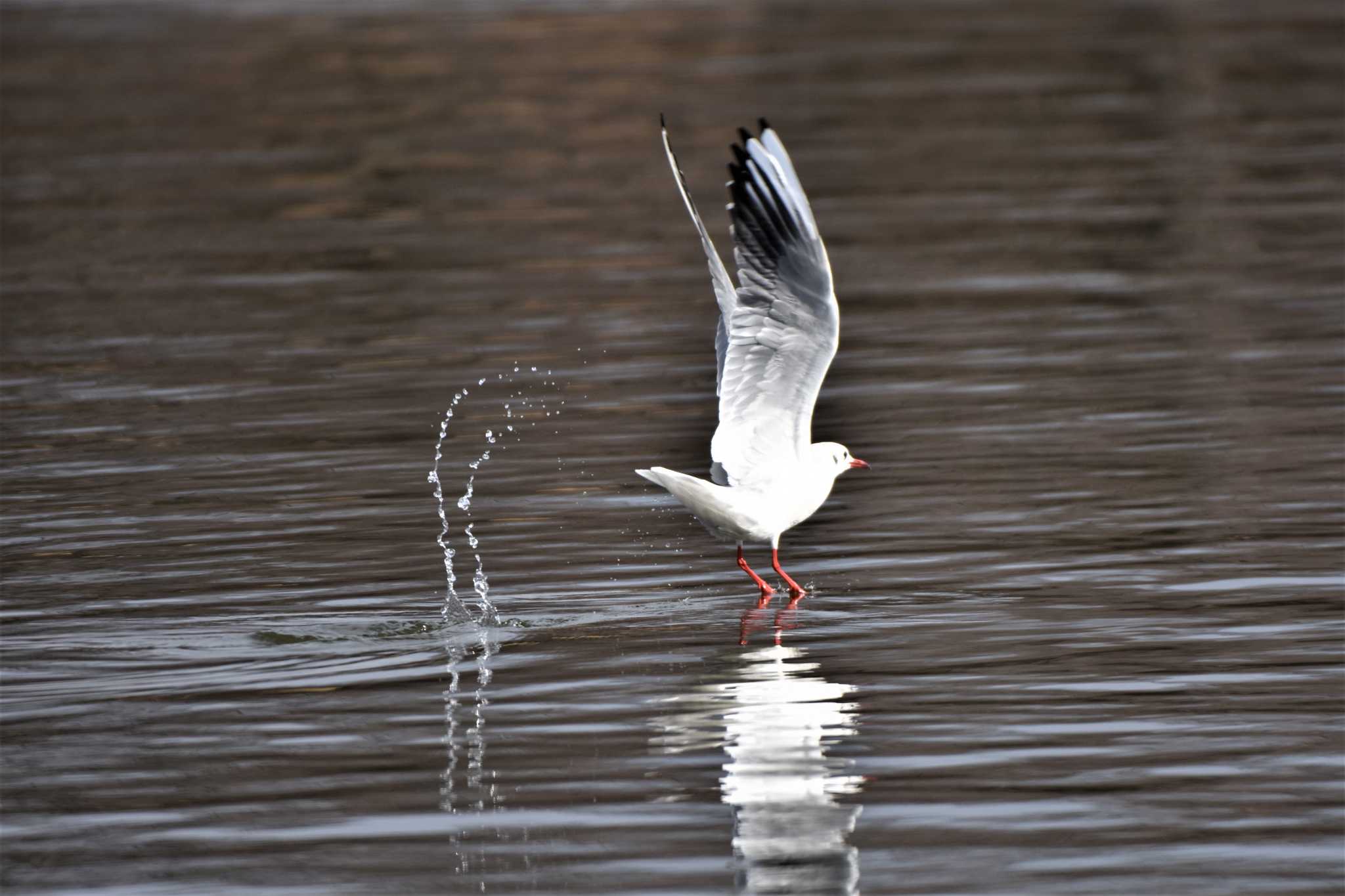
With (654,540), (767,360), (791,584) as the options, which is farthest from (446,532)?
(767,360)

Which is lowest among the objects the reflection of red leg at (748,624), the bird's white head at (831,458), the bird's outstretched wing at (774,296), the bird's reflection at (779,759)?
the bird's reflection at (779,759)

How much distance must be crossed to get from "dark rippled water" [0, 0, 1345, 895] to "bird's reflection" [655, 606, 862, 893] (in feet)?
0.08

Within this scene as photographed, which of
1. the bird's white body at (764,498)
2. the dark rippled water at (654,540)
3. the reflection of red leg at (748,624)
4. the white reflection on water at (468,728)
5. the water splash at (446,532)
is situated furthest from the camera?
the water splash at (446,532)

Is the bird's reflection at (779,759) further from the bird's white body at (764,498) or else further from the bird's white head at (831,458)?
the bird's white head at (831,458)

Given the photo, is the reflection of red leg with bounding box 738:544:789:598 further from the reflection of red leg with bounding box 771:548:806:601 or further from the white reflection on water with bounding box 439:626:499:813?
the white reflection on water with bounding box 439:626:499:813

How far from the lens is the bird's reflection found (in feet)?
24.5

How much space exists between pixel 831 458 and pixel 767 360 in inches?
35.2

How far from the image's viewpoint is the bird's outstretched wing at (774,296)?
10398 mm

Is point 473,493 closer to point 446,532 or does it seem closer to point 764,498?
point 446,532

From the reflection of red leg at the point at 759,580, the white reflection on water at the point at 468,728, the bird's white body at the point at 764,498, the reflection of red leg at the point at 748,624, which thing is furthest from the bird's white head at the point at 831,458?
the white reflection on water at the point at 468,728

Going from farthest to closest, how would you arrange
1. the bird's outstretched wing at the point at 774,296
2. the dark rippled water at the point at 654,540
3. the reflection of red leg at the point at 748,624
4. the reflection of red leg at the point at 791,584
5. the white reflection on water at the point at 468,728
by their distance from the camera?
the reflection of red leg at the point at 791,584 → the reflection of red leg at the point at 748,624 → the bird's outstretched wing at the point at 774,296 → the white reflection on water at the point at 468,728 → the dark rippled water at the point at 654,540

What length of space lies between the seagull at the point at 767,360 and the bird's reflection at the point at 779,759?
66 cm

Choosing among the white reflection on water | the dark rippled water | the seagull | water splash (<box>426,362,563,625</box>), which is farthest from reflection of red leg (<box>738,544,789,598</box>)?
the white reflection on water

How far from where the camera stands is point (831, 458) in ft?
37.4
